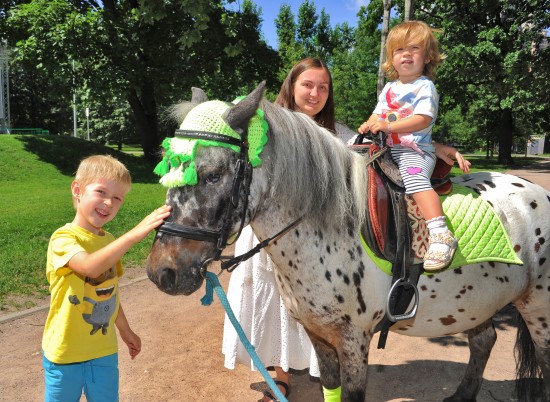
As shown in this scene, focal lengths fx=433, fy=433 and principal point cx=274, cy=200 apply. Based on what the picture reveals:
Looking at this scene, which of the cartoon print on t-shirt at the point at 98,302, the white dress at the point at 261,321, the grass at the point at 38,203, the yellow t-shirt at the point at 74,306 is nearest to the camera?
the yellow t-shirt at the point at 74,306

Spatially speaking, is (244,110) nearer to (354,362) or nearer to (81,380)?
(354,362)

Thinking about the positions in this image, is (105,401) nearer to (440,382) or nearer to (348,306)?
(348,306)

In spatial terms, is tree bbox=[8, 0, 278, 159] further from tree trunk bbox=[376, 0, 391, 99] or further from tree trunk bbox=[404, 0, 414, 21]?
tree trunk bbox=[404, 0, 414, 21]

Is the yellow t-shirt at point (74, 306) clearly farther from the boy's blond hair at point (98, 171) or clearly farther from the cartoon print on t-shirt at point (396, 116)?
the cartoon print on t-shirt at point (396, 116)

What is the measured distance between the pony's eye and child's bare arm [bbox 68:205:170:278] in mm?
210

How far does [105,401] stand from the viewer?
7.76 feet

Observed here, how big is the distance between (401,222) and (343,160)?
0.47 metres

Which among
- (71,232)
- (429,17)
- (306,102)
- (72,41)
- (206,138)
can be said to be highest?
(429,17)

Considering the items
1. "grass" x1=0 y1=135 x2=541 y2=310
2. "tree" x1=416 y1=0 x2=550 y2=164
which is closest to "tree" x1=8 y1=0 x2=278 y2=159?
"grass" x1=0 y1=135 x2=541 y2=310

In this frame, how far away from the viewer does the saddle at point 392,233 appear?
2.28 meters

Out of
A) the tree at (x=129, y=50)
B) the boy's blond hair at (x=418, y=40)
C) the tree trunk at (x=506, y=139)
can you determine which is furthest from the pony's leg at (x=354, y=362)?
the tree trunk at (x=506, y=139)

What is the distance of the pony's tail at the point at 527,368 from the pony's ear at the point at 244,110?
2.53m

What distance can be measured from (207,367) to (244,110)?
2.97m

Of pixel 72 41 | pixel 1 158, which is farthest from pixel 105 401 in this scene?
pixel 1 158
